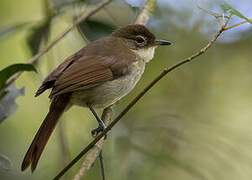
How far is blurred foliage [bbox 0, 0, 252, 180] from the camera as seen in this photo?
4293 mm

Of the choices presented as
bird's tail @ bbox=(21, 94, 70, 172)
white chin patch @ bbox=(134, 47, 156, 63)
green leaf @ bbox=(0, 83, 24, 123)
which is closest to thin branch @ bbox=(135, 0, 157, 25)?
white chin patch @ bbox=(134, 47, 156, 63)

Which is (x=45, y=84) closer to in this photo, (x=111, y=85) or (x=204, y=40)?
(x=111, y=85)

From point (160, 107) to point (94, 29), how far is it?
1.98 meters

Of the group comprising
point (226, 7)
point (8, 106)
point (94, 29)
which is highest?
point (226, 7)

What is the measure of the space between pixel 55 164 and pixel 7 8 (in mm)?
2538

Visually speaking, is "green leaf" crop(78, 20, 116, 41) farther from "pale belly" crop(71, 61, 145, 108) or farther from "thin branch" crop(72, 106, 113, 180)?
"thin branch" crop(72, 106, 113, 180)

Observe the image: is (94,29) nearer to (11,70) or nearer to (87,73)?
(87,73)

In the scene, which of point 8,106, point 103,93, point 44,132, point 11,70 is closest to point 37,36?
point 103,93

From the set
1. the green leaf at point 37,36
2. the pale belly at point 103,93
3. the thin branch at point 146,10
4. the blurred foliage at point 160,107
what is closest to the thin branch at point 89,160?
the pale belly at point 103,93

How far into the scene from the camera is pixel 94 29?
13.6 ft

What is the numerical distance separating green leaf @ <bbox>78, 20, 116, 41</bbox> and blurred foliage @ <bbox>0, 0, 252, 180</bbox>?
0.03 ft

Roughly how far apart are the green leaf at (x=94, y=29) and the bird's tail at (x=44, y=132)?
92 cm

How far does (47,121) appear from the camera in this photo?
3.12m

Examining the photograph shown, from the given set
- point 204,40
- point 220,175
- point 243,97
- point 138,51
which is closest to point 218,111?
point 243,97
